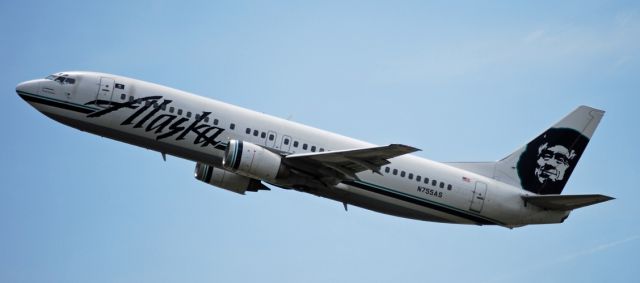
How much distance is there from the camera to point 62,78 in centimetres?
4169

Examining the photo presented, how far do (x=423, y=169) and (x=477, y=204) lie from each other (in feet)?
11.4

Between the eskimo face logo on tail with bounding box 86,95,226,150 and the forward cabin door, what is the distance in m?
13.8

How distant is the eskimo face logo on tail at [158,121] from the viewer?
1606 inches

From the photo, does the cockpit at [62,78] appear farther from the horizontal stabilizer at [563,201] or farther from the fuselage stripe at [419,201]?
the horizontal stabilizer at [563,201]

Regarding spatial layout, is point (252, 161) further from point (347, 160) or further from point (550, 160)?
point (550, 160)

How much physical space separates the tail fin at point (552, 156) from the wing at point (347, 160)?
9681 mm

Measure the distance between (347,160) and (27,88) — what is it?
15.6 m

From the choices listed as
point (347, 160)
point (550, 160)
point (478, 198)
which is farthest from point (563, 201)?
point (347, 160)

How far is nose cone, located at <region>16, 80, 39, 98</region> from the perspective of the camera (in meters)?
41.4

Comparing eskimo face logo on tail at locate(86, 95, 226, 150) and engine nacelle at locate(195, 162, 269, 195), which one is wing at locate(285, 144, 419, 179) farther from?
engine nacelle at locate(195, 162, 269, 195)

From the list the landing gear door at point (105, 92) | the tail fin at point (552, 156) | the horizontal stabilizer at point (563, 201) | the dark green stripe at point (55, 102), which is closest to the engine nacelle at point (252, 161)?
the landing gear door at point (105, 92)

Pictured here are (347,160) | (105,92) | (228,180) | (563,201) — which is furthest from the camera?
(228,180)

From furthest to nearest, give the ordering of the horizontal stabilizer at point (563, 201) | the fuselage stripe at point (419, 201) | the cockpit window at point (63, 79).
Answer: the fuselage stripe at point (419, 201), the horizontal stabilizer at point (563, 201), the cockpit window at point (63, 79)

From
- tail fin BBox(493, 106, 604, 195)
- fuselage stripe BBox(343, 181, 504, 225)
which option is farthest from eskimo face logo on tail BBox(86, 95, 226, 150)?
tail fin BBox(493, 106, 604, 195)
